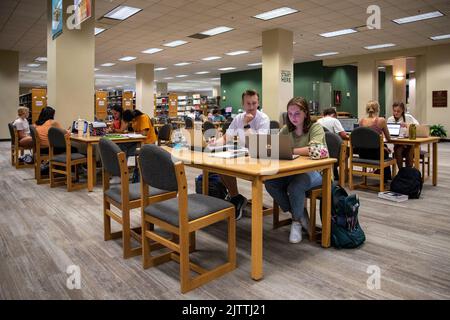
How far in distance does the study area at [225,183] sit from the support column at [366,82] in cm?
257

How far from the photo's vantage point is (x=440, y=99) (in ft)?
39.6

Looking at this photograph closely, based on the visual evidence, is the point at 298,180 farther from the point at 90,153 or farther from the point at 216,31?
the point at 216,31

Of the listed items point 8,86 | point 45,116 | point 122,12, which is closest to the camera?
point 45,116

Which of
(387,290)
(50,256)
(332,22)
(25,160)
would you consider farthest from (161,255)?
(332,22)

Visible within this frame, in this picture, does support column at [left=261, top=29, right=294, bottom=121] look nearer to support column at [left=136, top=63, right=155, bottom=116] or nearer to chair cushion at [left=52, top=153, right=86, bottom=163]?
chair cushion at [left=52, top=153, right=86, bottom=163]

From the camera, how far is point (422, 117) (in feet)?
41.3

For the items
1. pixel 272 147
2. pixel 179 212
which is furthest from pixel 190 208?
pixel 272 147

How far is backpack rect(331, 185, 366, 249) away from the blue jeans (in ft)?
0.75

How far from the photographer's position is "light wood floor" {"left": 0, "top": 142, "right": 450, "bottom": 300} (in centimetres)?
207

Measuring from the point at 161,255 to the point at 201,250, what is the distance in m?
Result: 0.35

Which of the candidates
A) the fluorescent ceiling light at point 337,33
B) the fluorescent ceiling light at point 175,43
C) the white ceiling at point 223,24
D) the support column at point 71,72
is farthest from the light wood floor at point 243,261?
the fluorescent ceiling light at point 175,43

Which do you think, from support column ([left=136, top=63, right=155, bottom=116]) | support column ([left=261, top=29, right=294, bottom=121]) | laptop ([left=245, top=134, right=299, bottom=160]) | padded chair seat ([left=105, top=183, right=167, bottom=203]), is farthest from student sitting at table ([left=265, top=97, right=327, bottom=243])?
support column ([left=136, top=63, right=155, bottom=116])

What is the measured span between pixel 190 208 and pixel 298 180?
96 centimetres

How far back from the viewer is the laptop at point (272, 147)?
8.27 ft
